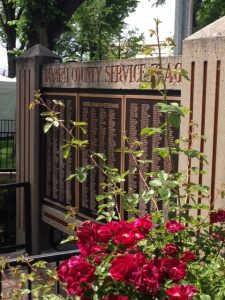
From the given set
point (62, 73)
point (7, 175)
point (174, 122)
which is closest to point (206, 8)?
point (7, 175)

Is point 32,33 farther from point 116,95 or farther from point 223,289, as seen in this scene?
point 223,289

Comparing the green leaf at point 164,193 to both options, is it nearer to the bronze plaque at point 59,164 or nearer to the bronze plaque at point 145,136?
the bronze plaque at point 145,136

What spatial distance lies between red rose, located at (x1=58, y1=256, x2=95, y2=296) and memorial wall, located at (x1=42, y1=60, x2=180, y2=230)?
2316 mm

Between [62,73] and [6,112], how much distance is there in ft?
51.3

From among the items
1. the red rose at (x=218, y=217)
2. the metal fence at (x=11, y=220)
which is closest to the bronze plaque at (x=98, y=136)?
the metal fence at (x=11, y=220)

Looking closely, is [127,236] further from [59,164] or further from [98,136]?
[59,164]

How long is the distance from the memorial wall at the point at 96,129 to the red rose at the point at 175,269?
2296 millimetres

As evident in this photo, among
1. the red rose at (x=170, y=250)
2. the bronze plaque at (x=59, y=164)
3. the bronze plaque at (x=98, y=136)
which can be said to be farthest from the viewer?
the bronze plaque at (x=59, y=164)

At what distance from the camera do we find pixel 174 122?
2.65 meters

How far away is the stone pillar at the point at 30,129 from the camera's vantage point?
22.7 ft

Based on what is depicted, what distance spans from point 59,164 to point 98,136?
97 cm

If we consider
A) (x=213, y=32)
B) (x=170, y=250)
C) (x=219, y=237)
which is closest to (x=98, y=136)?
(x=213, y=32)

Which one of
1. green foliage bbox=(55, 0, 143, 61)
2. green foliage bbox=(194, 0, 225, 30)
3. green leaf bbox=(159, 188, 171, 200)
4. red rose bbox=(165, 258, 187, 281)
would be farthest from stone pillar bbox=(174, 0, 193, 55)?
Answer: green foliage bbox=(194, 0, 225, 30)

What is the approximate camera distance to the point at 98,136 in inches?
228
